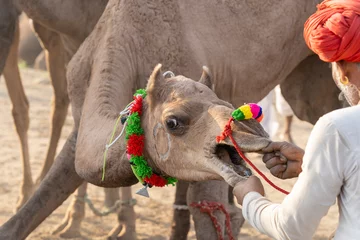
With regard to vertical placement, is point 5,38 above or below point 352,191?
above

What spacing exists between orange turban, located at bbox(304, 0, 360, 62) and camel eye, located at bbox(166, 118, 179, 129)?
847 millimetres

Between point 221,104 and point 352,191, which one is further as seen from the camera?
point 221,104

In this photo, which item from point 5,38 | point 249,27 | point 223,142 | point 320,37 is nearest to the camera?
point 320,37

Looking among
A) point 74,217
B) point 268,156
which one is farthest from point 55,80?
point 268,156

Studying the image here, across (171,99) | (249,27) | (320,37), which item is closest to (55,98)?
(249,27)

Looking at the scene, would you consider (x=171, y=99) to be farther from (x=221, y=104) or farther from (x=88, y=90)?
(x=88, y=90)

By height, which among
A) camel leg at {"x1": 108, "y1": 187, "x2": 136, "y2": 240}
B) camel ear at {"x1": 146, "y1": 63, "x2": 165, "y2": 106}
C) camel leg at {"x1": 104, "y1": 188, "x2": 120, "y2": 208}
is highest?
camel ear at {"x1": 146, "y1": 63, "x2": 165, "y2": 106}

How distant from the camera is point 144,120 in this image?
3990 millimetres

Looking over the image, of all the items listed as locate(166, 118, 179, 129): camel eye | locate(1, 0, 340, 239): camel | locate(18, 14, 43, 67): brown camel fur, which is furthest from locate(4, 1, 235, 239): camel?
locate(18, 14, 43, 67): brown camel fur

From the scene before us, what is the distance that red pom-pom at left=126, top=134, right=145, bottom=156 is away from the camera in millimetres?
3939

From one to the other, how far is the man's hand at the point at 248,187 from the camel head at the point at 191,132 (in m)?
0.11

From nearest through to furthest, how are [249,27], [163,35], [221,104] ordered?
[221,104] < [163,35] < [249,27]

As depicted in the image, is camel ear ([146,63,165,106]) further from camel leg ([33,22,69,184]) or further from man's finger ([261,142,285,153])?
camel leg ([33,22,69,184])

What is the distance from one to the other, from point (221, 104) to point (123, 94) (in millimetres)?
1164
